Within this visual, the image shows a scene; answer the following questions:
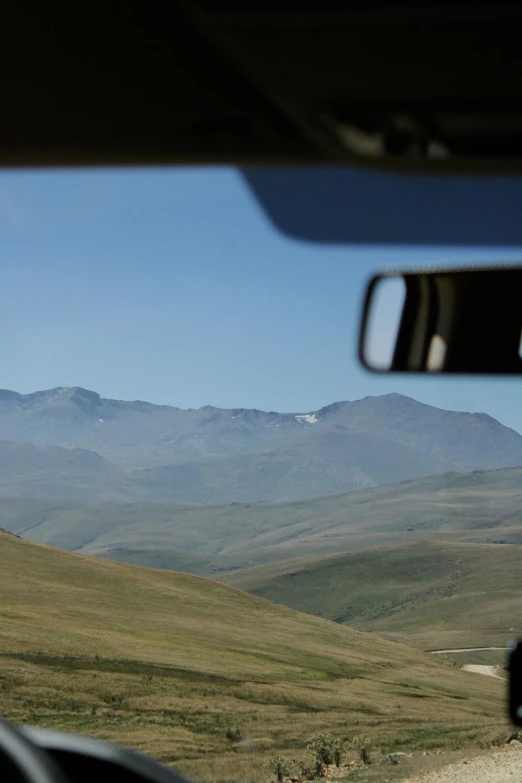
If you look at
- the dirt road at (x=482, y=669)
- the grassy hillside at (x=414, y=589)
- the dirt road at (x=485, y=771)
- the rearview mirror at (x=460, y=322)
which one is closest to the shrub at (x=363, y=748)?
the dirt road at (x=485, y=771)

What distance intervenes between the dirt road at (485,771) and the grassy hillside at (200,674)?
10.8 feet

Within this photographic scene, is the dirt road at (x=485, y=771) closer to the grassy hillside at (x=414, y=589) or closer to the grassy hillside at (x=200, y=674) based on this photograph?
the grassy hillside at (x=200, y=674)

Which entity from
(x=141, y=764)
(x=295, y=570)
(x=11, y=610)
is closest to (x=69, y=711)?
(x=11, y=610)

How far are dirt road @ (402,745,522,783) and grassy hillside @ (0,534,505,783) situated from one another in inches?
130

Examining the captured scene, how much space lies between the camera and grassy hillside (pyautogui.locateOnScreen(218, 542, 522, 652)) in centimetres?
8688

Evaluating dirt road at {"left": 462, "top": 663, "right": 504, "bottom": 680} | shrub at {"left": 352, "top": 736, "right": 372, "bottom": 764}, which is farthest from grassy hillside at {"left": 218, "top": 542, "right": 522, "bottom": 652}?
shrub at {"left": 352, "top": 736, "right": 372, "bottom": 764}

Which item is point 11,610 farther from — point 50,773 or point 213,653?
point 50,773

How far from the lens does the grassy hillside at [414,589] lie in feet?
285

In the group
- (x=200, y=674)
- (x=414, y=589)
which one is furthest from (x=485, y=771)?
(x=414, y=589)

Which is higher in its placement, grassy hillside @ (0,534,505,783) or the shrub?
the shrub

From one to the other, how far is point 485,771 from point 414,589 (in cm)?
9752

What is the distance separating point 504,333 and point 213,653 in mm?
45978

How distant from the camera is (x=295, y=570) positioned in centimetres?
13600

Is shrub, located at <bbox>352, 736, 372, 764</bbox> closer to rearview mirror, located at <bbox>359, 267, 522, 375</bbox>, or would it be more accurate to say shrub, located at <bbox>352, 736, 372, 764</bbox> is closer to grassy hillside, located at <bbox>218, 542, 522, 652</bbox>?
rearview mirror, located at <bbox>359, 267, 522, 375</bbox>
